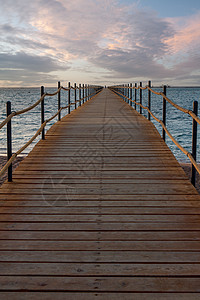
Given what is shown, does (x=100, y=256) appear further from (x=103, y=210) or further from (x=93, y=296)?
(x=103, y=210)

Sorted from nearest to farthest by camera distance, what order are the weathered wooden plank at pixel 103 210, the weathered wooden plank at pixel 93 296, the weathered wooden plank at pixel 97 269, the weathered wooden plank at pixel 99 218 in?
the weathered wooden plank at pixel 93 296 → the weathered wooden plank at pixel 97 269 → the weathered wooden plank at pixel 99 218 → the weathered wooden plank at pixel 103 210

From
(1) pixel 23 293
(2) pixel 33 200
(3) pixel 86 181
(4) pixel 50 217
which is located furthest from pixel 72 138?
(1) pixel 23 293

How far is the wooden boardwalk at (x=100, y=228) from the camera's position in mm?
2211

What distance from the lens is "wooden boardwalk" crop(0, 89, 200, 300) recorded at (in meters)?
2.21

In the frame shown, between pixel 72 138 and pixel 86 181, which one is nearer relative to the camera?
pixel 86 181

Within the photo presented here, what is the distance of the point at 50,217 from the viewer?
328cm

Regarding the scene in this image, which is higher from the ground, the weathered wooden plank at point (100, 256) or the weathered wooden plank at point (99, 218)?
the weathered wooden plank at point (99, 218)

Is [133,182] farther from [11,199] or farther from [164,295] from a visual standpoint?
[164,295]

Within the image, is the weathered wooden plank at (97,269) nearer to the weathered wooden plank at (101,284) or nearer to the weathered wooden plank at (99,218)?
the weathered wooden plank at (101,284)

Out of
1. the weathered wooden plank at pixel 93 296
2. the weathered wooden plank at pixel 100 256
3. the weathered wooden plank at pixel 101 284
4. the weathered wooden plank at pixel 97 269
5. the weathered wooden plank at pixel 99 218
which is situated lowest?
the weathered wooden plank at pixel 93 296

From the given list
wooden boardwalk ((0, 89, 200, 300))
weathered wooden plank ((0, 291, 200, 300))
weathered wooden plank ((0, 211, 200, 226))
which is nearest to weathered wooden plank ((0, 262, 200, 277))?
wooden boardwalk ((0, 89, 200, 300))

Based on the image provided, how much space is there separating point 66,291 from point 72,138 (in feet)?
15.6

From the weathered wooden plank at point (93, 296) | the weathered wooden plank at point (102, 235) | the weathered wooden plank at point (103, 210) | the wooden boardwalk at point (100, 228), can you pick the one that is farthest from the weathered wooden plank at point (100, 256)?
the weathered wooden plank at point (103, 210)

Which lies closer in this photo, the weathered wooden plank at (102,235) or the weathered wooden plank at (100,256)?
the weathered wooden plank at (100,256)
